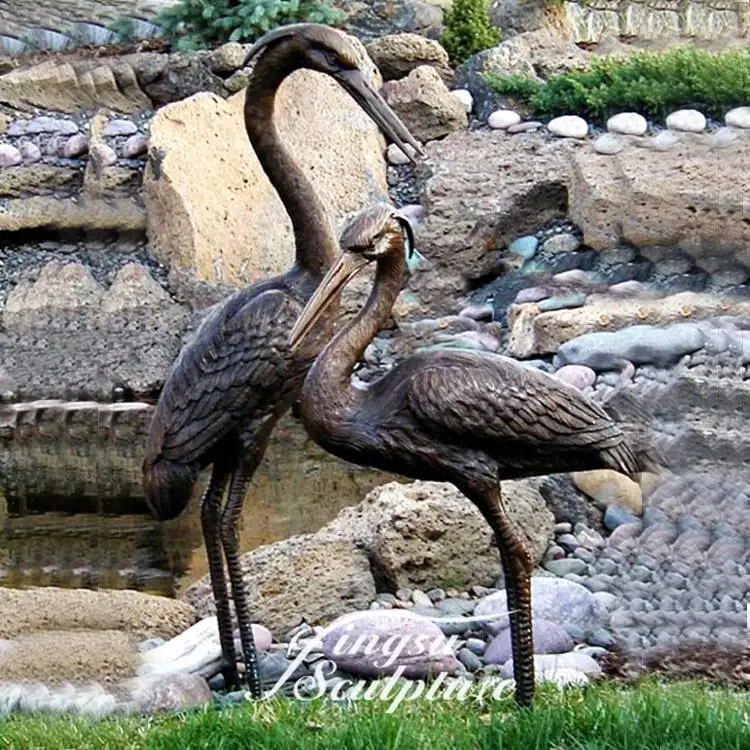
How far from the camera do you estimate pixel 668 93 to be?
11.6 metres

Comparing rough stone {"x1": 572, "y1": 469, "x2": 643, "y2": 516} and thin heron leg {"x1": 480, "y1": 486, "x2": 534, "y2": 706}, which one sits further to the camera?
rough stone {"x1": 572, "y1": 469, "x2": 643, "y2": 516}

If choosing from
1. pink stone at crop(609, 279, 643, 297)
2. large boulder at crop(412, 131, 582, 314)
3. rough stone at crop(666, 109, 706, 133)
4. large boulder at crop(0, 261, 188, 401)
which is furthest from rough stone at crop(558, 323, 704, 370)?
large boulder at crop(0, 261, 188, 401)

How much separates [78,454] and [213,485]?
4.48m

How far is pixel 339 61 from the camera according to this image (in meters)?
4.64

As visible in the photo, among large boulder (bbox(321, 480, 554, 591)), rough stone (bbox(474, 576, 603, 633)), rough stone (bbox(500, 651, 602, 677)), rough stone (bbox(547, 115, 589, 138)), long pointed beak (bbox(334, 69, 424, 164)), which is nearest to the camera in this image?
long pointed beak (bbox(334, 69, 424, 164))

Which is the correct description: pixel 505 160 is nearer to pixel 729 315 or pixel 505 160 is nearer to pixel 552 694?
pixel 729 315

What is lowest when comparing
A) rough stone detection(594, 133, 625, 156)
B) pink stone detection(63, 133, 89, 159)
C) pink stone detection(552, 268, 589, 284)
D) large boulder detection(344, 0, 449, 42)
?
pink stone detection(552, 268, 589, 284)

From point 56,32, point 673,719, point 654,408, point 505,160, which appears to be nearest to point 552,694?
point 673,719

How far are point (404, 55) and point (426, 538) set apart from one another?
26.5ft

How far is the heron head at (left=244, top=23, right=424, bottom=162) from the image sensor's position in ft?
15.0

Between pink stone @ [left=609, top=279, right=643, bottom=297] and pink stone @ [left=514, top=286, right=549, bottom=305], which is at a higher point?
pink stone @ [left=609, top=279, right=643, bottom=297]

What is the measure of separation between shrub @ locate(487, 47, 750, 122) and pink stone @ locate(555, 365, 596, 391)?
2944 mm

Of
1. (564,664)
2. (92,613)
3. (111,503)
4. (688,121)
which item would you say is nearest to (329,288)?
(564,664)

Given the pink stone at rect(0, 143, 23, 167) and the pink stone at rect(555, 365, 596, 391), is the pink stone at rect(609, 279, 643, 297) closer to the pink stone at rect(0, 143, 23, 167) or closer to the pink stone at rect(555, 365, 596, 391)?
the pink stone at rect(555, 365, 596, 391)
